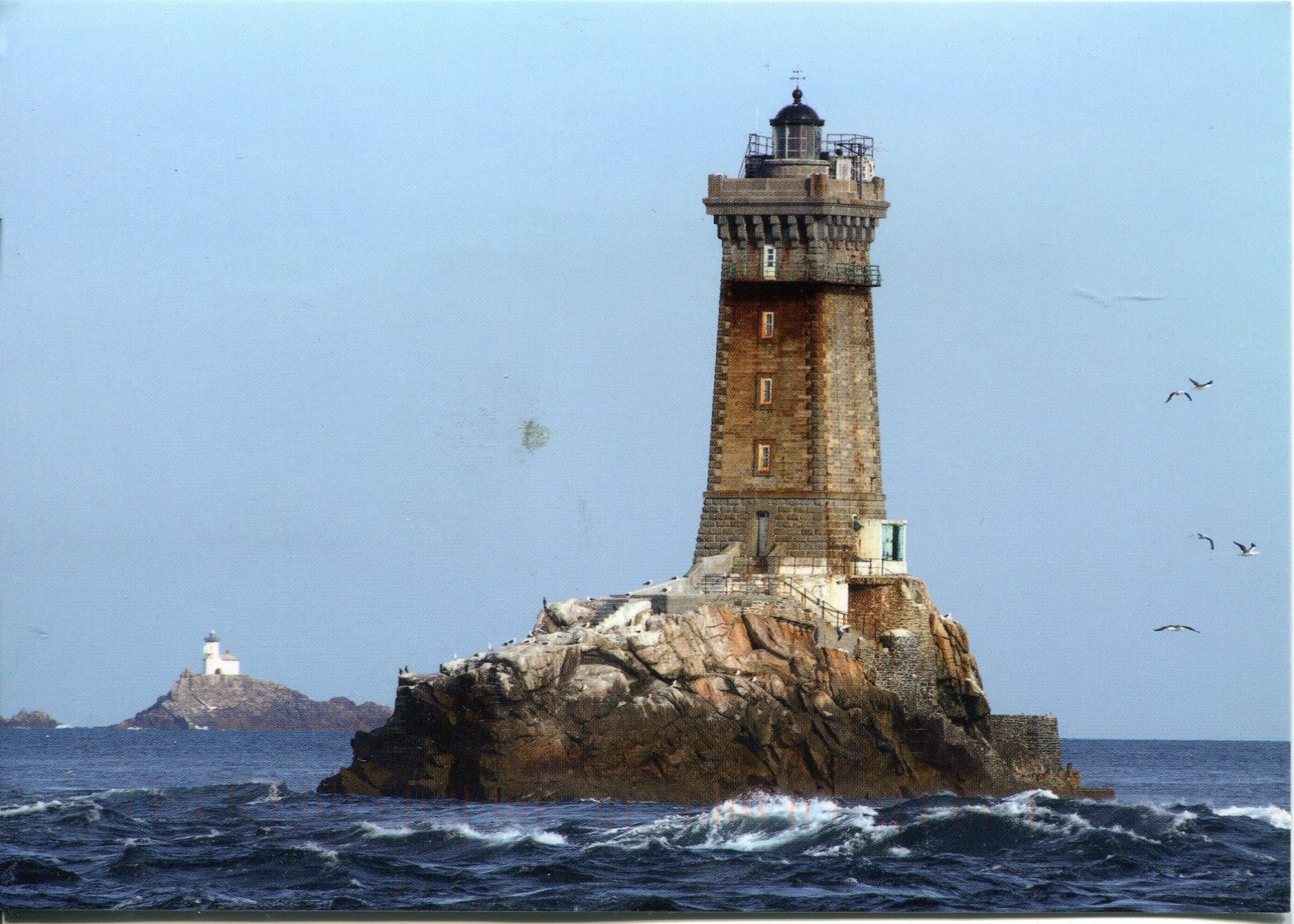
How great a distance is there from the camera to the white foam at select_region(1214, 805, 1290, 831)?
8029 cm

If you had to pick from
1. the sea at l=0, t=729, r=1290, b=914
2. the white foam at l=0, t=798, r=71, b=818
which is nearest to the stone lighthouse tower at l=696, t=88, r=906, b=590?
the sea at l=0, t=729, r=1290, b=914

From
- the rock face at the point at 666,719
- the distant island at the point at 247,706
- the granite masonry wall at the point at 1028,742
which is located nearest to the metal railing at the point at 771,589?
the rock face at the point at 666,719

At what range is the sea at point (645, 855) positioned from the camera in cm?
6378

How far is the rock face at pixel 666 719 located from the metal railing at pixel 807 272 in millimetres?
9728

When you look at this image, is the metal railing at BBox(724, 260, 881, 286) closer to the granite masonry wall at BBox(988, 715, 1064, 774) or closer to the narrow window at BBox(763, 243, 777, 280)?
the narrow window at BBox(763, 243, 777, 280)

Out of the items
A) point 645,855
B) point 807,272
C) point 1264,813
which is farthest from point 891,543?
point 645,855

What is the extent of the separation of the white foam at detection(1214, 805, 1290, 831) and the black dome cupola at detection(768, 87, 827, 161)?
72.2 ft

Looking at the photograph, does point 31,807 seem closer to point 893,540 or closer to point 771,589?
point 771,589

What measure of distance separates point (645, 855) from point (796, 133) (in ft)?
80.9

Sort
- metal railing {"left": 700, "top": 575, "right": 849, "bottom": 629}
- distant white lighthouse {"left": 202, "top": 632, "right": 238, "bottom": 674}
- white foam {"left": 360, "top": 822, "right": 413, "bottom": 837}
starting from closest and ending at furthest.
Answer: white foam {"left": 360, "top": 822, "right": 413, "bottom": 837} < metal railing {"left": 700, "top": 575, "right": 849, "bottom": 629} < distant white lighthouse {"left": 202, "top": 632, "right": 238, "bottom": 674}

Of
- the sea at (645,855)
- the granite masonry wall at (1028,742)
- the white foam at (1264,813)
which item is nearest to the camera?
the sea at (645,855)

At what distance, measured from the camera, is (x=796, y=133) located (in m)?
83.3

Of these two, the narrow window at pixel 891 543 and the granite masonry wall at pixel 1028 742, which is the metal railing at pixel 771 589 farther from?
the granite masonry wall at pixel 1028 742

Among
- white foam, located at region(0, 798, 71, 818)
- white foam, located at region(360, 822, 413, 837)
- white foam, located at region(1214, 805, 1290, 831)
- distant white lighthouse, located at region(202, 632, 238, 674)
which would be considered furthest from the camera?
distant white lighthouse, located at region(202, 632, 238, 674)
